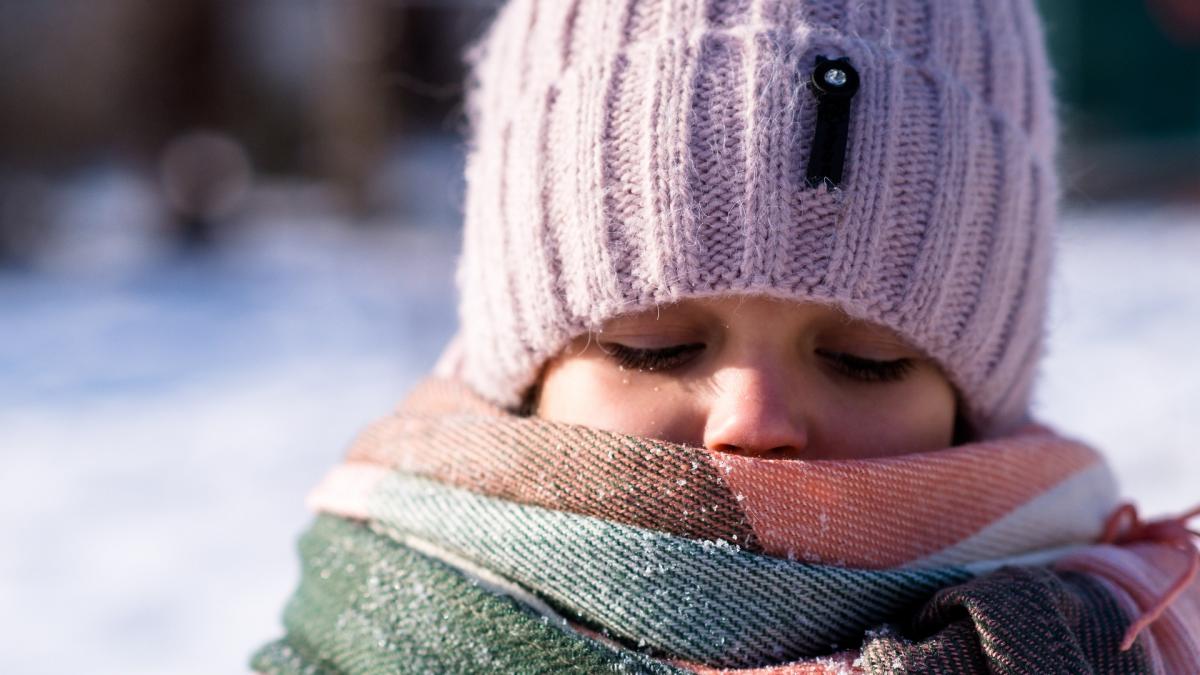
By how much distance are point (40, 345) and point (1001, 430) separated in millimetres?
5039

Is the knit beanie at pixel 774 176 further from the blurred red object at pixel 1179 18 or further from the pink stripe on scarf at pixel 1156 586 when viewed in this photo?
the blurred red object at pixel 1179 18

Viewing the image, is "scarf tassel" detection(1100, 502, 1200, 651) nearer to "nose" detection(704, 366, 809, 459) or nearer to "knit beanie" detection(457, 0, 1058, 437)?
"knit beanie" detection(457, 0, 1058, 437)

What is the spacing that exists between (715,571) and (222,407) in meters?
3.33

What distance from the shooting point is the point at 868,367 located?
128cm

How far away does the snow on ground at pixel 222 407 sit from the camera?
7.98 ft

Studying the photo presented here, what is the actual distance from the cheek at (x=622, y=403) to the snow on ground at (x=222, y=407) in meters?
0.47

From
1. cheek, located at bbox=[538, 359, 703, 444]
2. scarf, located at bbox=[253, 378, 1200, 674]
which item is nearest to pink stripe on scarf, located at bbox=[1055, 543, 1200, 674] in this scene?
scarf, located at bbox=[253, 378, 1200, 674]

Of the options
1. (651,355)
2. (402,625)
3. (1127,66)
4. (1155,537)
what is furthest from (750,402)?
(1127,66)

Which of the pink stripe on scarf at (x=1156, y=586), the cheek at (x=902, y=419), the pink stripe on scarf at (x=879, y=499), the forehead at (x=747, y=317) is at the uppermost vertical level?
the forehead at (x=747, y=317)

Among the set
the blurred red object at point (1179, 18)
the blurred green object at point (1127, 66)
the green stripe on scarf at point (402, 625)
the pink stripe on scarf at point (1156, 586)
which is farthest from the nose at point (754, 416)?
the blurred red object at point (1179, 18)

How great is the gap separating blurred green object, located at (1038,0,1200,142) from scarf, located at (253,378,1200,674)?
7457 millimetres

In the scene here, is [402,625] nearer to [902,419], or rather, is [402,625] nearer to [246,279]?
[902,419]

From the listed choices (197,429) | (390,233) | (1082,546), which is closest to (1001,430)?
(1082,546)

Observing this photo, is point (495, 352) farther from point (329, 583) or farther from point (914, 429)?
point (914, 429)
